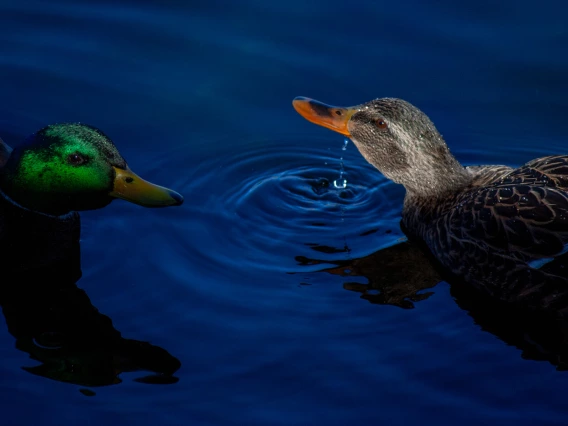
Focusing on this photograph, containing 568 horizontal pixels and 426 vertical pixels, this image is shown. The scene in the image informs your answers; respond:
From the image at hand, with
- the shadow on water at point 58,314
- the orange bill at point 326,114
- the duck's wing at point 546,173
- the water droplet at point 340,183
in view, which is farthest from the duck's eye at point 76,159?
the duck's wing at point 546,173

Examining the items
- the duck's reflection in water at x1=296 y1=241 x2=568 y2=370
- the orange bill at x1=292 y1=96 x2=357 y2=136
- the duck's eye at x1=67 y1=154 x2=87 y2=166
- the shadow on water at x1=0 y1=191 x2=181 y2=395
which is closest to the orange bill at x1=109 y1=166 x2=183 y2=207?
the duck's eye at x1=67 y1=154 x2=87 y2=166

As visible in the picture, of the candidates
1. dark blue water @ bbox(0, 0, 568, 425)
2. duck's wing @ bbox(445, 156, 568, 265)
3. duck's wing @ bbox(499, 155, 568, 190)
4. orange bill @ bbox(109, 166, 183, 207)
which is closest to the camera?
dark blue water @ bbox(0, 0, 568, 425)

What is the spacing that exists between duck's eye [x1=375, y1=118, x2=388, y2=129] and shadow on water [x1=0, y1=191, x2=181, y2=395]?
100 inches

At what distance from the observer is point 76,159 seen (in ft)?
22.9

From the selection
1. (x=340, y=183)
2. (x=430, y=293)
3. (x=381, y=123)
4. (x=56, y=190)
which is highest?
(x=381, y=123)

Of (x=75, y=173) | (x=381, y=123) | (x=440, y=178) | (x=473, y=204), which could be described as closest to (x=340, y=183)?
(x=381, y=123)

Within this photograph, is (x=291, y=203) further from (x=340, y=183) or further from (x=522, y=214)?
(x=522, y=214)

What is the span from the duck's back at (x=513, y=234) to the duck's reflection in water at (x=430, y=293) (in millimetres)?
127

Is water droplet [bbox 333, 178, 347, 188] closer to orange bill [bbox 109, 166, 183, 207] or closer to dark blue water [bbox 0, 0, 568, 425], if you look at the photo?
dark blue water [bbox 0, 0, 568, 425]

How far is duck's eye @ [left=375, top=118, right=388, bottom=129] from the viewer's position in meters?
8.14

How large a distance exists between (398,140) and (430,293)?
1495 millimetres

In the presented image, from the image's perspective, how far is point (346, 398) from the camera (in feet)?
20.0

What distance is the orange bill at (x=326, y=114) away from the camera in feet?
27.2

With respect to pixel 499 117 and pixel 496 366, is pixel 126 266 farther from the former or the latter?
pixel 499 117
